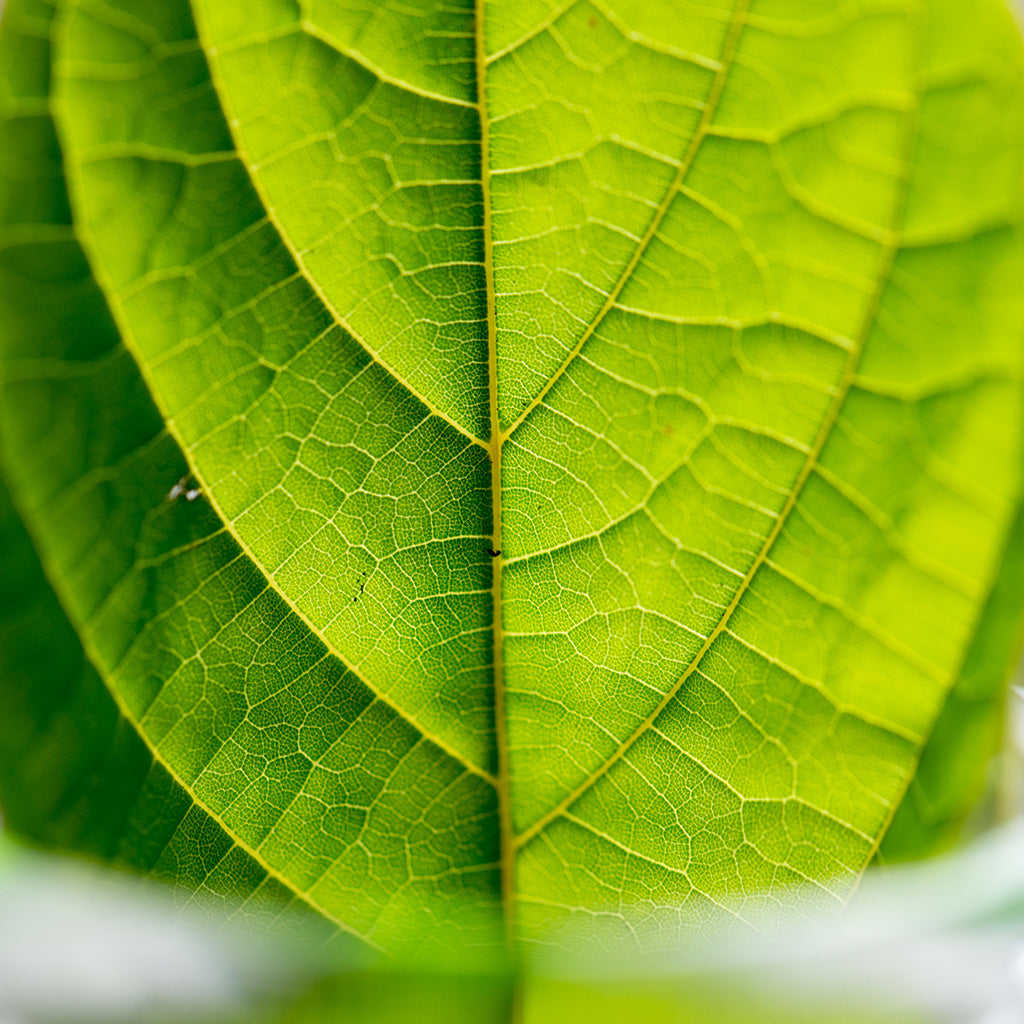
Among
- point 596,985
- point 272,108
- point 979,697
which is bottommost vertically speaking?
point 596,985

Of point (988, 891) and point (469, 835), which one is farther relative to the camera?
point (469, 835)

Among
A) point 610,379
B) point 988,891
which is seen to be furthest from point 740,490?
point 988,891

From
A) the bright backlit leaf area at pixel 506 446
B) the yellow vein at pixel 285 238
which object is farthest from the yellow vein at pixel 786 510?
the yellow vein at pixel 285 238

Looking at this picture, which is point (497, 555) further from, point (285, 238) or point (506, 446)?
point (285, 238)

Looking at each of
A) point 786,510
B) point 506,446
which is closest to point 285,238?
point 506,446

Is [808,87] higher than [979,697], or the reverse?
[808,87]

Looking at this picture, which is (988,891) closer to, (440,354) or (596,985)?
(596,985)

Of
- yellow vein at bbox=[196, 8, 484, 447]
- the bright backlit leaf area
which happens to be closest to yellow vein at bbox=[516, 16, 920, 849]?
the bright backlit leaf area

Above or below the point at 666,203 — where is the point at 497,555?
below
